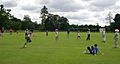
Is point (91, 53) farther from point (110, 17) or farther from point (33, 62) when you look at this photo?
point (110, 17)

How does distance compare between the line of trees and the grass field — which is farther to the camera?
the line of trees

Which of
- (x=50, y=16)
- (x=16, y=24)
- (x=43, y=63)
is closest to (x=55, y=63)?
(x=43, y=63)

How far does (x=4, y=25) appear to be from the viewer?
4047 cm

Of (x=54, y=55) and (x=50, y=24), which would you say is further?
(x=50, y=24)

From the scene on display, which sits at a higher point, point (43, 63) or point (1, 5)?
point (1, 5)

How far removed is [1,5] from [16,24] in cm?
10191

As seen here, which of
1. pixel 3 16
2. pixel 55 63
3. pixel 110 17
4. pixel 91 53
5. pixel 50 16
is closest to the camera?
pixel 55 63

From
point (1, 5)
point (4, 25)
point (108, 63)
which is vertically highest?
point (1, 5)

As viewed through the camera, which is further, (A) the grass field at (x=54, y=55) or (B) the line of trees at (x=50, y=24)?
(B) the line of trees at (x=50, y=24)

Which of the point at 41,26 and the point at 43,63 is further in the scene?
the point at 41,26

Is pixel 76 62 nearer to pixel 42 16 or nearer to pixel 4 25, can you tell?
pixel 4 25

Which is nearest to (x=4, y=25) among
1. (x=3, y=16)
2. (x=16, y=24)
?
(x=3, y=16)

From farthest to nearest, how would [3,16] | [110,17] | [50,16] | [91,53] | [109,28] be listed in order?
[50,16]
[110,17]
[109,28]
[3,16]
[91,53]

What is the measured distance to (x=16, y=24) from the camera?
5620 inches
